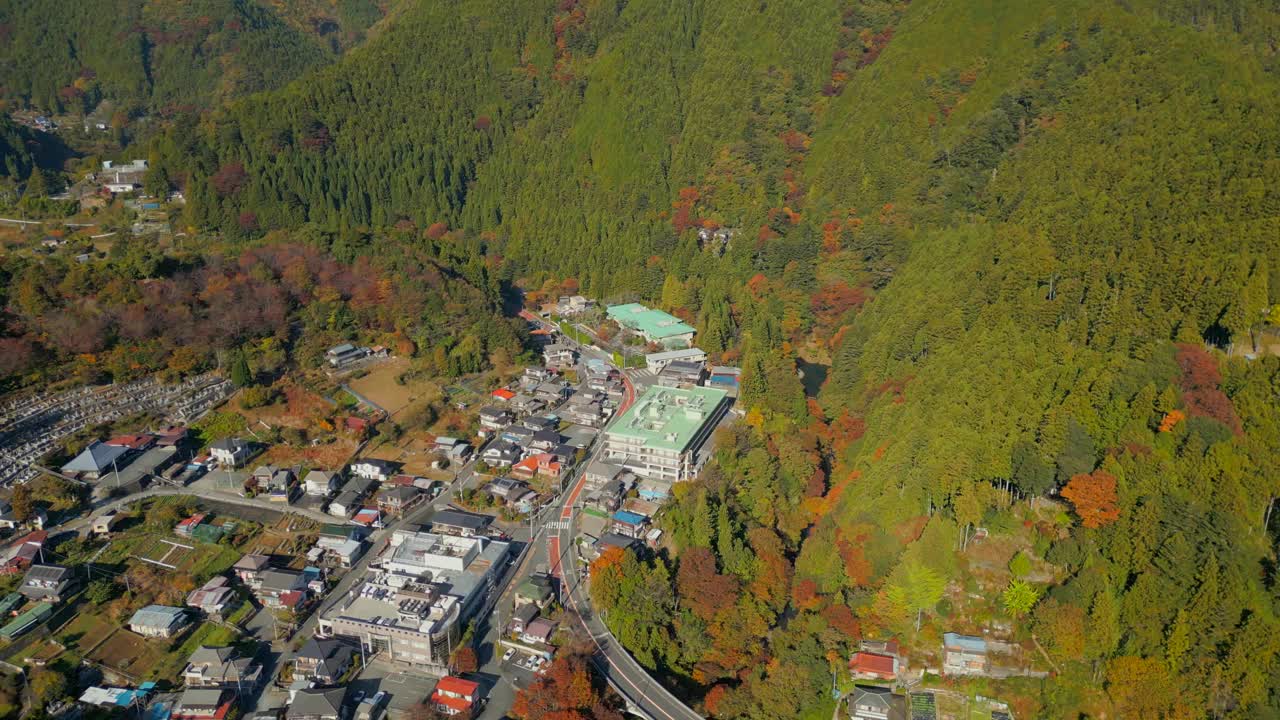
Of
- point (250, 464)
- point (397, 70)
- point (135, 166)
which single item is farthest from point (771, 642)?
point (397, 70)

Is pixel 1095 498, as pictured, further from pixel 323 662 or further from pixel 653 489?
pixel 323 662

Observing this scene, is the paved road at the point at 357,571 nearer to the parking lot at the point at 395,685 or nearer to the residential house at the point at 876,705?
the parking lot at the point at 395,685

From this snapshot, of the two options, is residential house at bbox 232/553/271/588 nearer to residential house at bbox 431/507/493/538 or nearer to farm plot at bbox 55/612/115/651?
farm plot at bbox 55/612/115/651

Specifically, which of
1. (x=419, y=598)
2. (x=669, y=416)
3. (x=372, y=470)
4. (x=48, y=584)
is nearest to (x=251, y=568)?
(x=48, y=584)

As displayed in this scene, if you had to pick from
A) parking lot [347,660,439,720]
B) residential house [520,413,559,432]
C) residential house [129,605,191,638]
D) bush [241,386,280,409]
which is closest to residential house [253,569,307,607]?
residential house [129,605,191,638]

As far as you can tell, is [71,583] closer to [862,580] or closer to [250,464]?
[250,464]

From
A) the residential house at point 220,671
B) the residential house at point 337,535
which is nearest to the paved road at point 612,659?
the residential house at point 337,535

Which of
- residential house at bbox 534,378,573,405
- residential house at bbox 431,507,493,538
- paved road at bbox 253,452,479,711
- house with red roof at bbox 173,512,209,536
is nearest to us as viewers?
paved road at bbox 253,452,479,711
